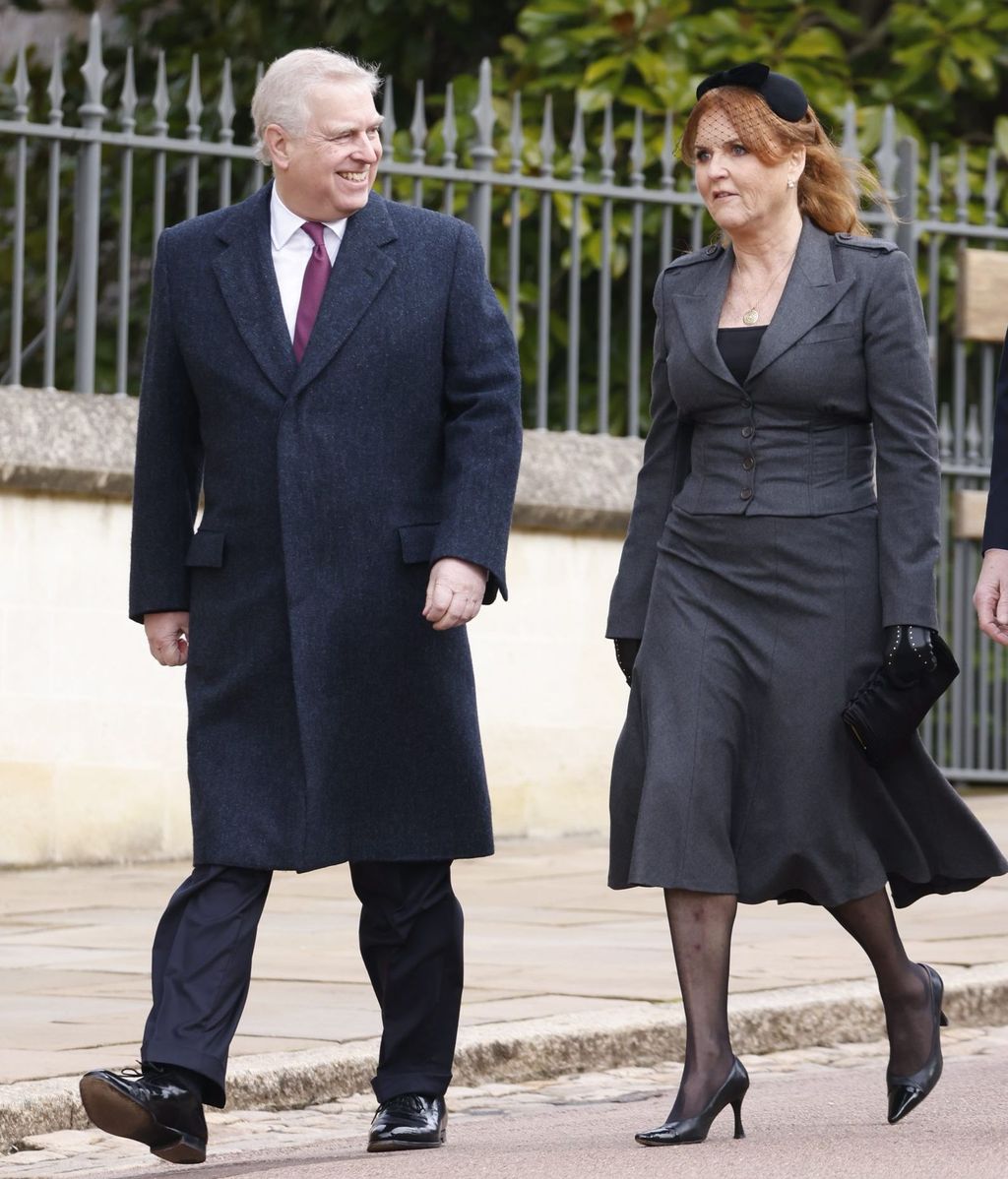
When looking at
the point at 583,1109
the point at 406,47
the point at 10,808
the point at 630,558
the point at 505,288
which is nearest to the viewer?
the point at 630,558

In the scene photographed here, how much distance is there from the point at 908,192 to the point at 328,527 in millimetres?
6093

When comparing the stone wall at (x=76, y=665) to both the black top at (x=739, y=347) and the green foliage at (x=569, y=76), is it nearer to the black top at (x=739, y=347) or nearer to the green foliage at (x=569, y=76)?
the green foliage at (x=569, y=76)

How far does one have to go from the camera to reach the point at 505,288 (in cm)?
985

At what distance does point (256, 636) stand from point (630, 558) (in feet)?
2.31

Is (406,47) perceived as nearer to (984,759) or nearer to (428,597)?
(984,759)

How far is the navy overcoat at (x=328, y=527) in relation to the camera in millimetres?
4777

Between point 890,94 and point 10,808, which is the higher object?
point 890,94

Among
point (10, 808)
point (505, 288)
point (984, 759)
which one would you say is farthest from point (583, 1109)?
point (984, 759)

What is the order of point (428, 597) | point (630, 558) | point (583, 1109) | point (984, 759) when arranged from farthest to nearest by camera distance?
point (984, 759) → point (583, 1109) → point (630, 558) → point (428, 597)

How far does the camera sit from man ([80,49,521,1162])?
477cm

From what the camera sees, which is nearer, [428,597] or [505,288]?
[428,597]

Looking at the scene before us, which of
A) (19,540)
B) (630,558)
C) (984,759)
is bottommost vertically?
(984,759)

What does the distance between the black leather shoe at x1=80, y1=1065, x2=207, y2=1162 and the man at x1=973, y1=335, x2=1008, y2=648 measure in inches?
63.5

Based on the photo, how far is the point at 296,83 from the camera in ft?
15.9
